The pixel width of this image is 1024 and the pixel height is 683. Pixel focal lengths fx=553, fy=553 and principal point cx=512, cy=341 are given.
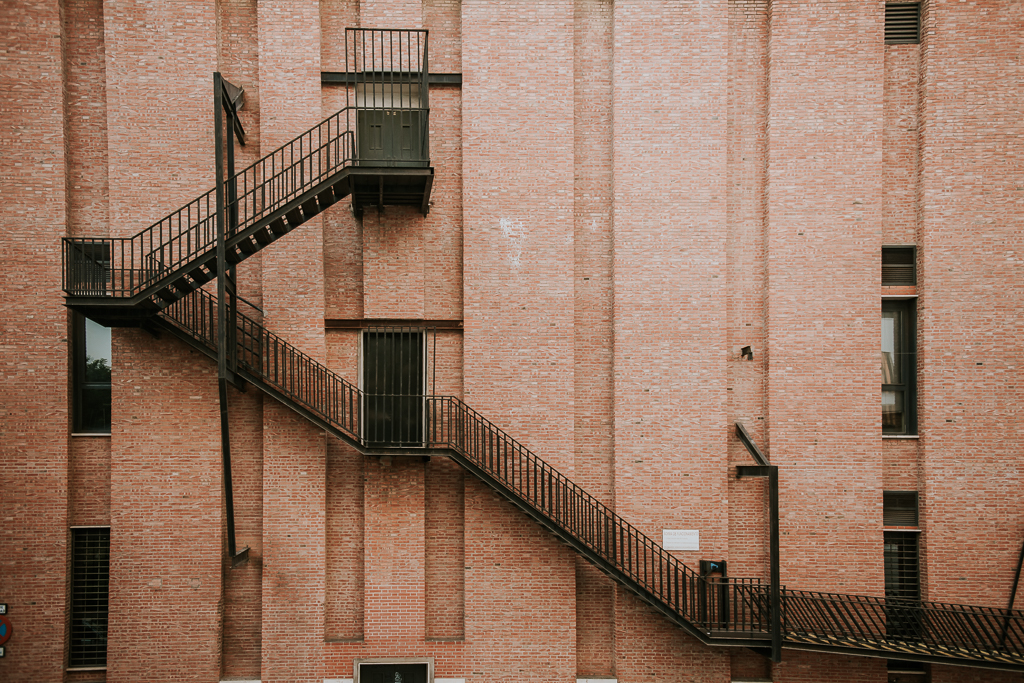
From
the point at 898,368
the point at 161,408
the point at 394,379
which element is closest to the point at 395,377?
the point at 394,379

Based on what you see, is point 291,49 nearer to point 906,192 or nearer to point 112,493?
point 112,493

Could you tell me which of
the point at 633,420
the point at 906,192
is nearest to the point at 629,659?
the point at 633,420

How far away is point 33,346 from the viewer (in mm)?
10570

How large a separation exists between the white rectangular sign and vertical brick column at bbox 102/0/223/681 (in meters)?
8.49

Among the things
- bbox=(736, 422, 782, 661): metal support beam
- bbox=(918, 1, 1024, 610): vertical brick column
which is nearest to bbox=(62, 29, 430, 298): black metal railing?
bbox=(736, 422, 782, 661): metal support beam

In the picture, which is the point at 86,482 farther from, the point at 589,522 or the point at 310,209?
the point at 589,522

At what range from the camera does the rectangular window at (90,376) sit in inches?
426

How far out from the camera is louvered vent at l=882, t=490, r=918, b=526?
11.0m

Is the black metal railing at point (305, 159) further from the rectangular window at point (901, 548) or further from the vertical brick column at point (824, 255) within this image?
the rectangular window at point (901, 548)

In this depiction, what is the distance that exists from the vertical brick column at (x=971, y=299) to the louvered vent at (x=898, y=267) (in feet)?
0.62

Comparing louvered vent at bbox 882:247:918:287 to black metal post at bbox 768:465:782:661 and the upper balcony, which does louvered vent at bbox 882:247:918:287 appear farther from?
the upper balcony

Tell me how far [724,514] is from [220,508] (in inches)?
380

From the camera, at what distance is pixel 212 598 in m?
10.4

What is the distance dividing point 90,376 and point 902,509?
641 inches
